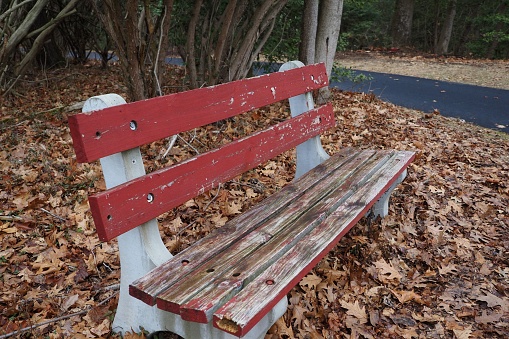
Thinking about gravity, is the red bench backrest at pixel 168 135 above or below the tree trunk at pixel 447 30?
above

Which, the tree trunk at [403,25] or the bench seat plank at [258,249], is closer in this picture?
the bench seat plank at [258,249]

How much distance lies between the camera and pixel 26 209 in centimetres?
339

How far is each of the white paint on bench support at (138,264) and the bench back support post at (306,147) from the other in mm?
1660

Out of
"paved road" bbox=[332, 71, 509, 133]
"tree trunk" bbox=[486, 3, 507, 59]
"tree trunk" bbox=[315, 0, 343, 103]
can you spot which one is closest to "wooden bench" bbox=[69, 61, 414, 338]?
"tree trunk" bbox=[315, 0, 343, 103]

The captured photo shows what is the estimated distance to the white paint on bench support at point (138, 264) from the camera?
1.72 meters

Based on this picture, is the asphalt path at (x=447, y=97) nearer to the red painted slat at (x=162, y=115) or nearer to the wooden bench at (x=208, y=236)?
the red painted slat at (x=162, y=115)

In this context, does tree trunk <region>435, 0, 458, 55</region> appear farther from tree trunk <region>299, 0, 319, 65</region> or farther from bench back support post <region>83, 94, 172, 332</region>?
bench back support post <region>83, 94, 172, 332</region>

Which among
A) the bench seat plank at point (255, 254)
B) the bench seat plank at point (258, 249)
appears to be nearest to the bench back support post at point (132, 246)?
the bench seat plank at point (258, 249)

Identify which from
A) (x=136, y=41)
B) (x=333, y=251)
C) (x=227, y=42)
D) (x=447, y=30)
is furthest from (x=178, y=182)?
(x=447, y=30)

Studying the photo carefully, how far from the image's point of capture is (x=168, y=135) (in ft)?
6.42

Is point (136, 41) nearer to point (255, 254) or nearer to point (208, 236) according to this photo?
point (208, 236)

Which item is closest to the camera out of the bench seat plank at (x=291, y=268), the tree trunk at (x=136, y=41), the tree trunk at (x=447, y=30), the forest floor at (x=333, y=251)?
the bench seat plank at (x=291, y=268)

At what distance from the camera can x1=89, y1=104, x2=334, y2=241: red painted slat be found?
1671mm

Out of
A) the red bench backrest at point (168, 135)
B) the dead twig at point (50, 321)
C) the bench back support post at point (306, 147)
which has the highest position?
the red bench backrest at point (168, 135)
